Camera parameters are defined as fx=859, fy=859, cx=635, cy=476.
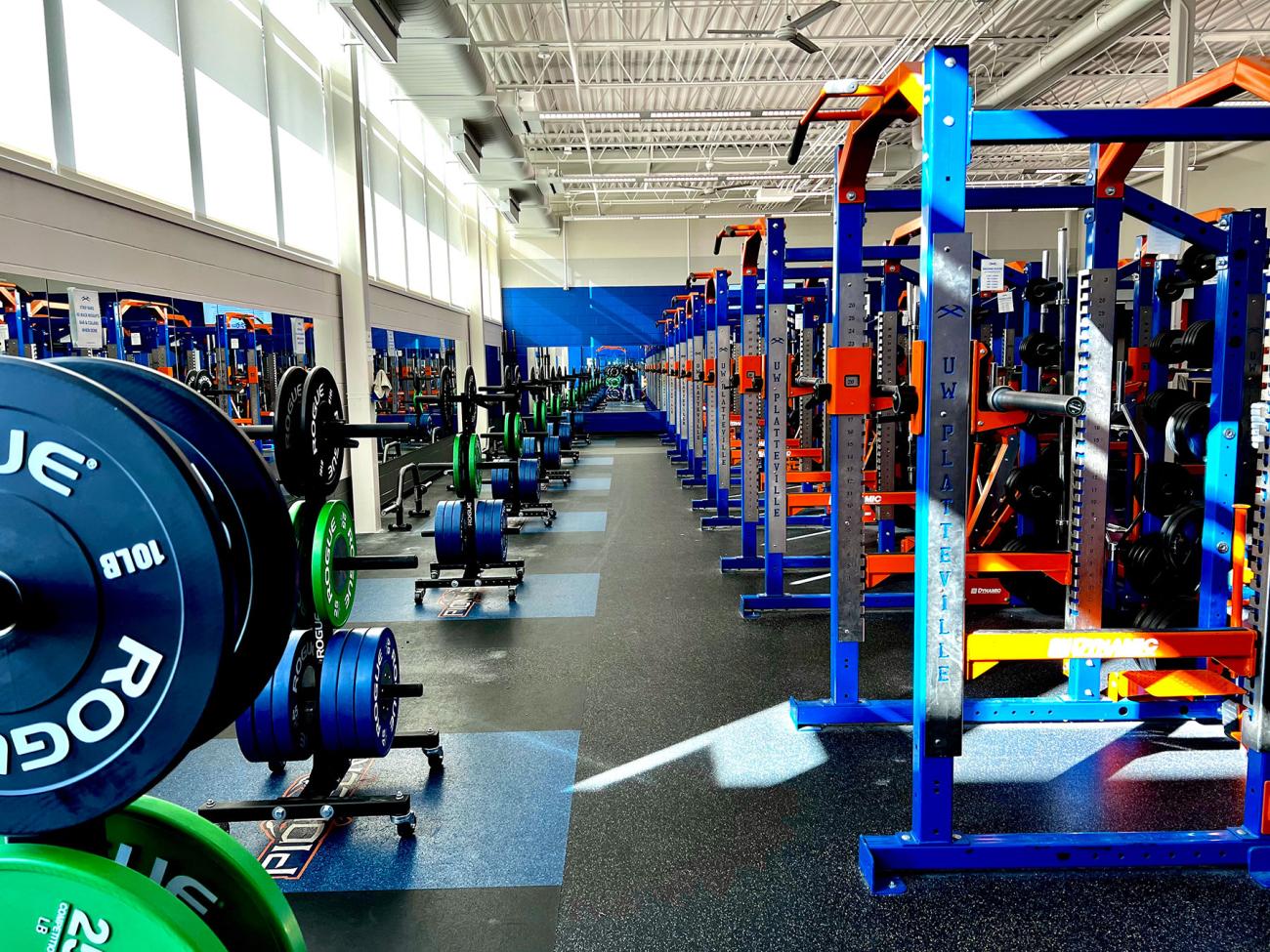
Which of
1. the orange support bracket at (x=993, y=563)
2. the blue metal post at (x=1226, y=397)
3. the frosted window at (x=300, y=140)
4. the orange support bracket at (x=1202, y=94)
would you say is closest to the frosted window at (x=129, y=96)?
the frosted window at (x=300, y=140)

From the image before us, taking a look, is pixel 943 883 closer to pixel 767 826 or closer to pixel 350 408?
pixel 767 826

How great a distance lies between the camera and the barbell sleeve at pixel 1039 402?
221 cm

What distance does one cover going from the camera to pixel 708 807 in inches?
115

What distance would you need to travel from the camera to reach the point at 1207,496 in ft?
10.1

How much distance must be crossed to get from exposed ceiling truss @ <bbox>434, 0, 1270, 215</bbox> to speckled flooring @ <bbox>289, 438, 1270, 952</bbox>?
6787mm

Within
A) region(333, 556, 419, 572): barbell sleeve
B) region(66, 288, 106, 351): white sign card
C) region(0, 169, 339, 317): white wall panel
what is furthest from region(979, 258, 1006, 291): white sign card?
region(0, 169, 339, 317): white wall panel

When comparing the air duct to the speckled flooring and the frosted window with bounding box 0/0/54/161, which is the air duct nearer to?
the frosted window with bounding box 0/0/54/161

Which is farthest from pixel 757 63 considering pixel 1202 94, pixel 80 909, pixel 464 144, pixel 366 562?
pixel 80 909

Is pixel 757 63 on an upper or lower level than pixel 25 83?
upper

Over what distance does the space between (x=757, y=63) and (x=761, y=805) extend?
10.9 meters

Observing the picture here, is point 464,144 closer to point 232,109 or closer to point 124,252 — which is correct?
point 232,109

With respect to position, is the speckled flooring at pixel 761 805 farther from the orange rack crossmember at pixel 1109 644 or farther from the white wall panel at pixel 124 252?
the white wall panel at pixel 124 252

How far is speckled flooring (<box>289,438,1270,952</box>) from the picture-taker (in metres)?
2.27

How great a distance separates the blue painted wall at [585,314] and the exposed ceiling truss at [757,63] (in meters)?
3.74
